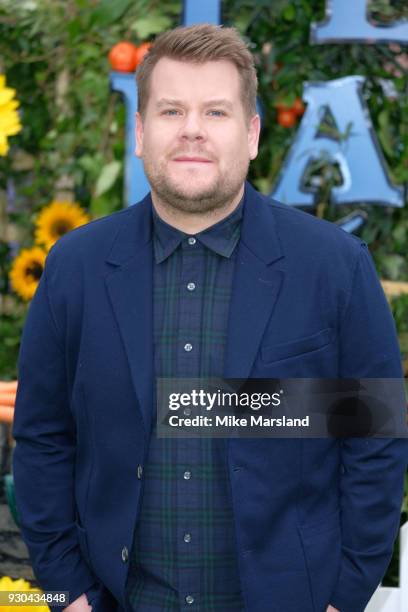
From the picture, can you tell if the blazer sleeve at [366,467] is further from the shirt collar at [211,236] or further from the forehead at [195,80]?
the forehead at [195,80]

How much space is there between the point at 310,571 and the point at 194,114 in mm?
946

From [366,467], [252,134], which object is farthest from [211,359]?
[252,134]

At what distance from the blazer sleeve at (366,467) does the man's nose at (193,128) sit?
409 mm

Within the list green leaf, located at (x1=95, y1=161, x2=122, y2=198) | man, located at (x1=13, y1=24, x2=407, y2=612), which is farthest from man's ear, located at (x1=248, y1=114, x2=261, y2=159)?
green leaf, located at (x1=95, y1=161, x2=122, y2=198)

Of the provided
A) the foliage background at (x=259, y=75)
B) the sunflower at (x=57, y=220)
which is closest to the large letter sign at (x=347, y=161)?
the foliage background at (x=259, y=75)

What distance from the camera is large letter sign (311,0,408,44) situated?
372 centimetres

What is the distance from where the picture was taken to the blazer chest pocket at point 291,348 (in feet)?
6.42

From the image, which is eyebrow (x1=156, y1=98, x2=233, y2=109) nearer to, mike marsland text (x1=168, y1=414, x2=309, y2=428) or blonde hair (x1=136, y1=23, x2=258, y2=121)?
blonde hair (x1=136, y1=23, x2=258, y2=121)

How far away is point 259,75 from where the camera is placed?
3.88 metres

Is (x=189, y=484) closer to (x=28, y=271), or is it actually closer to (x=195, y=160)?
(x=195, y=160)

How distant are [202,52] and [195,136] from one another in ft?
0.60

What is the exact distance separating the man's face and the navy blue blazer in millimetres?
143

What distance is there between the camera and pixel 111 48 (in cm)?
394

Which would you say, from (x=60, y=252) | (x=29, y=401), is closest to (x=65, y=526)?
(x=29, y=401)
